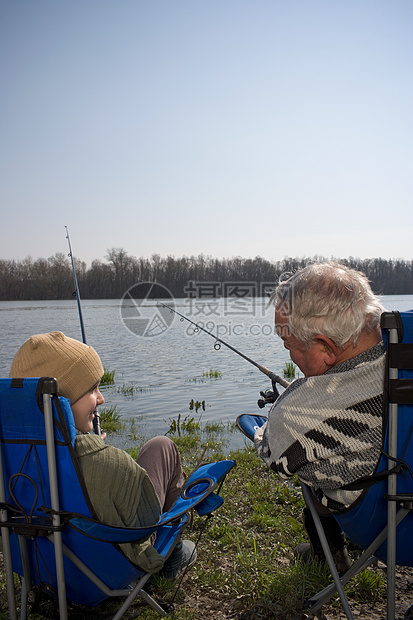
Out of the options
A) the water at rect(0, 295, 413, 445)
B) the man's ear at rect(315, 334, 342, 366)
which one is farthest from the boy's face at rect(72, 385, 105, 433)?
the water at rect(0, 295, 413, 445)

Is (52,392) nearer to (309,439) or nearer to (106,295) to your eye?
(309,439)

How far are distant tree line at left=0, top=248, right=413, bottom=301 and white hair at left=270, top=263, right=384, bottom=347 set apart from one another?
57.0 meters

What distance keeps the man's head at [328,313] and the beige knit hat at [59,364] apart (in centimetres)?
90

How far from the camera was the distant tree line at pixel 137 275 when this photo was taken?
210 feet

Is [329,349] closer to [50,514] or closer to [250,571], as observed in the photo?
[50,514]

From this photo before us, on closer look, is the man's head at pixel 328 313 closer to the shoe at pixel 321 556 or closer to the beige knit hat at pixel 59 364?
the beige knit hat at pixel 59 364

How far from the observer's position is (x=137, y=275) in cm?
7212

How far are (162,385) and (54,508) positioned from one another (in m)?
8.41

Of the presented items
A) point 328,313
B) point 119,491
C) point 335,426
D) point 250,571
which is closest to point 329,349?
point 328,313

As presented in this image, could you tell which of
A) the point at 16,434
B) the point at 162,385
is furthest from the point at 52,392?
the point at 162,385

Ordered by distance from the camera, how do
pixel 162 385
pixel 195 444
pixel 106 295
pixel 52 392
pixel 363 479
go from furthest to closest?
pixel 106 295 → pixel 162 385 → pixel 195 444 → pixel 363 479 → pixel 52 392

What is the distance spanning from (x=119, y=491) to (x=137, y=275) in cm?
7118

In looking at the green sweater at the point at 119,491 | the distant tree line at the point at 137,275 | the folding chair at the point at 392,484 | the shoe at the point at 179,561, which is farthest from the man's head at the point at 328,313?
the distant tree line at the point at 137,275

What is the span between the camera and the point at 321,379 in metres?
1.93
